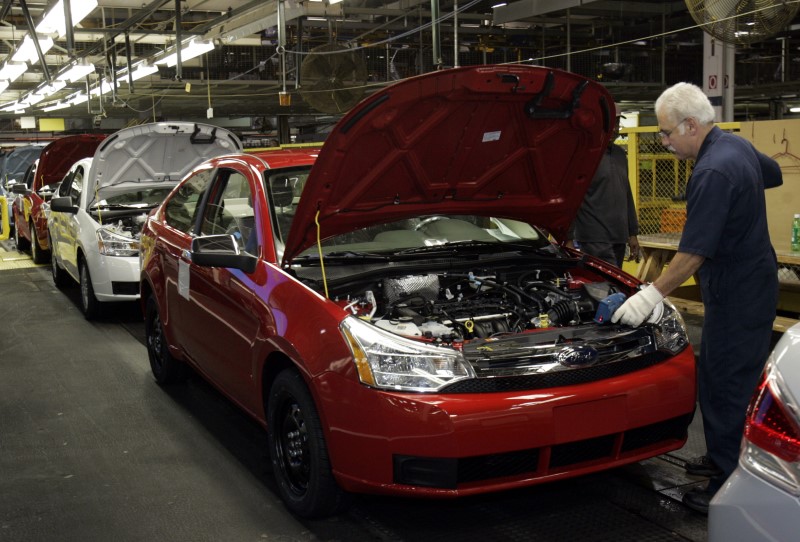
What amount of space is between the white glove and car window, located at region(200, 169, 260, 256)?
1.71 m

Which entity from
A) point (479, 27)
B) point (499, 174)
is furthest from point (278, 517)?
point (479, 27)

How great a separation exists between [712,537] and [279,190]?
9.39 feet

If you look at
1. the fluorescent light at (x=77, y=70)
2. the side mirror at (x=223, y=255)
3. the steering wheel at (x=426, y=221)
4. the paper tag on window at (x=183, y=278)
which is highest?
the fluorescent light at (x=77, y=70)

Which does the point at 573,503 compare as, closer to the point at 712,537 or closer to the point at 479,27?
the point at 712,537

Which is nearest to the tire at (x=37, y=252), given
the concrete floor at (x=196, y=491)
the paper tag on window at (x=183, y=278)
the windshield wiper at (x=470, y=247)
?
the concrete floor at (x=196, y=491)

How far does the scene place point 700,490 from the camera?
12.5ft

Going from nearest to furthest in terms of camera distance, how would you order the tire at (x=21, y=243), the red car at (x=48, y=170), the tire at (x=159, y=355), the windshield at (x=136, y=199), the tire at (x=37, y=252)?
the tire at (x=159, y=355)
the windshield at (x=136, y=199)
the red car at (x=48, y=170)
the tire at (x=37, y=252)
the tire at (x=21, y=243)

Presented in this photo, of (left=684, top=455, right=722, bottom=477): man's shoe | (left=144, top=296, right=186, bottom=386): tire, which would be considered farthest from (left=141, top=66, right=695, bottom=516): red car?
(left=144, top=296, right=186, bottom=386): tire

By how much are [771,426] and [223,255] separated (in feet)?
8.91

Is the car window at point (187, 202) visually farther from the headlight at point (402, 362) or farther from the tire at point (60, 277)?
the tire at point (60, 277)

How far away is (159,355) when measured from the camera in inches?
237

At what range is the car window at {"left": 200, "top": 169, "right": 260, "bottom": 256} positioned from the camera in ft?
14.7

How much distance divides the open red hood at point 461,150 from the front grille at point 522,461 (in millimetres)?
1224

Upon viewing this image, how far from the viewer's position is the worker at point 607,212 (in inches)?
241
